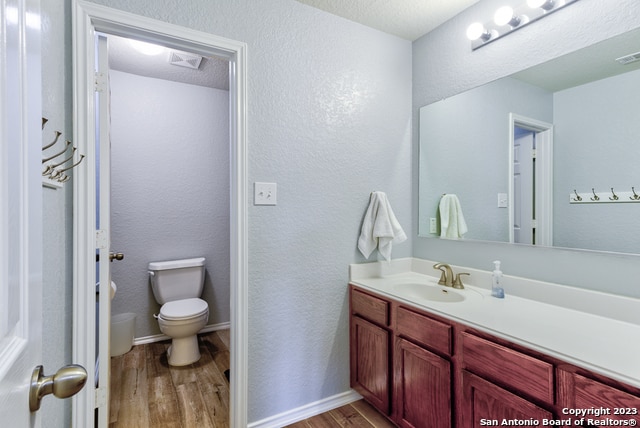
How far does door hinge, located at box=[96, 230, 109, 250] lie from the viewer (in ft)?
4.52

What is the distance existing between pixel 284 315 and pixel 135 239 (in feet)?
5.53

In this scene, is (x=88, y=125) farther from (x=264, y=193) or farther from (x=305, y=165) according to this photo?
(x=305, y=165)

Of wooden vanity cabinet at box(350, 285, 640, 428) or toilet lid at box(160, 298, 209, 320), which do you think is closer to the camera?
wooden vanity cabinet at box(350, 285, 640, 428)

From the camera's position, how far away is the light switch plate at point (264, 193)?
5.26 feet

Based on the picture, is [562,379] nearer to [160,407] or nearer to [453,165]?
[453,165]

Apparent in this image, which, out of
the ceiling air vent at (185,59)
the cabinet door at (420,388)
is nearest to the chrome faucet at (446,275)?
the cabinet door at (420,388)

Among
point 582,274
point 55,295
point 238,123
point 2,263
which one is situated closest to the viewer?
point 2,263

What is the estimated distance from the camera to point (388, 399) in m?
A: 1.59

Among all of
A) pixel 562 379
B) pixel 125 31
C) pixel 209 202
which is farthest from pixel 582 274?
pixel 209 202

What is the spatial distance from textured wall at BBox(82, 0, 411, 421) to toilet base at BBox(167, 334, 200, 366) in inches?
38.5

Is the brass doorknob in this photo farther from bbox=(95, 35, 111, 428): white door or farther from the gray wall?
the gray wall

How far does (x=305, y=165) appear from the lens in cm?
174

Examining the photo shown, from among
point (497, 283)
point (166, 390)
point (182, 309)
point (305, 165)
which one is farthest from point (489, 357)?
point (182, 309)

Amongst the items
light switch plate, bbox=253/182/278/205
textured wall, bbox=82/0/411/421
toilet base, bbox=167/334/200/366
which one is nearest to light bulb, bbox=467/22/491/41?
textured wall, bbox=82/0/411/421
